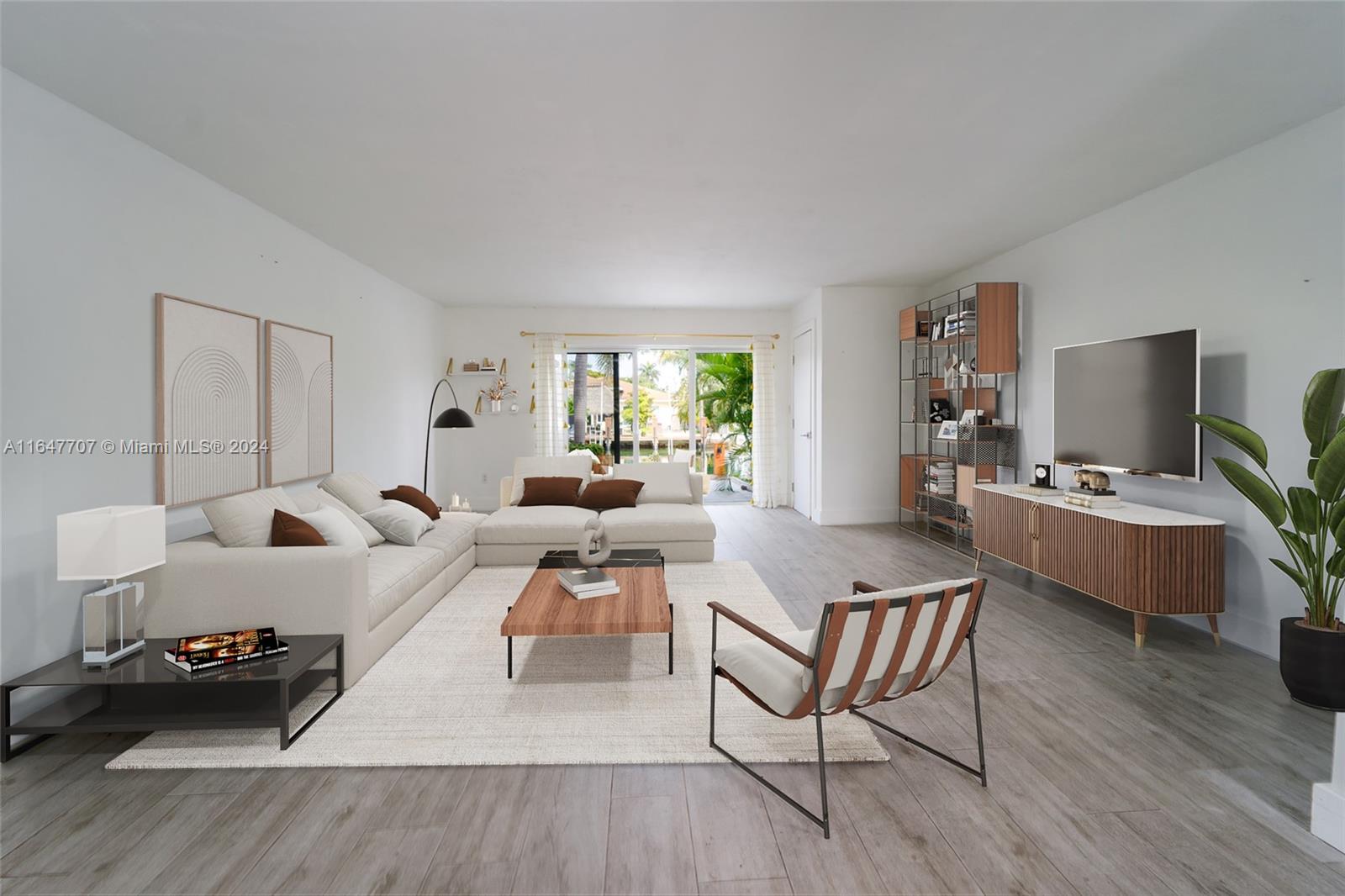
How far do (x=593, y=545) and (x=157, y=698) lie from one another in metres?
1.95

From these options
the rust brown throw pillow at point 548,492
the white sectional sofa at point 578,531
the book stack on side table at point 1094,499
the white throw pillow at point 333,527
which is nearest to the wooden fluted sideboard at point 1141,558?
the book stack on side table at point 1094,499

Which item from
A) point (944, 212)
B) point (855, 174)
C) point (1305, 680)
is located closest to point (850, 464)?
point (944, 212)

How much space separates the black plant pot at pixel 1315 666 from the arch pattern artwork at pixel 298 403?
5461mm

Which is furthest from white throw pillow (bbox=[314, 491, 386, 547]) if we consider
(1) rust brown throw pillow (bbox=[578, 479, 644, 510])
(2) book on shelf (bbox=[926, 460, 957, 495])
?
(2) book on shelf (bbox=[926, 460, 957, 495])

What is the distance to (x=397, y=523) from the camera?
4.05 m

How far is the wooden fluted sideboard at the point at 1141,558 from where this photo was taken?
124 inches

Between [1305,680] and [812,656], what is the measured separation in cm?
232

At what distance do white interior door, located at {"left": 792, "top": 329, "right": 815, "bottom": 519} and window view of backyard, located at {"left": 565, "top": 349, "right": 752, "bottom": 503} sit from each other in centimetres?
86

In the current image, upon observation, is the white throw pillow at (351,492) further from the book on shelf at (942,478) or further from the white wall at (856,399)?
the book on shelf at (942,478)

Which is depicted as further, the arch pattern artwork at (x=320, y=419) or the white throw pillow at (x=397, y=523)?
the arch pattern artwork at (x=320, y=419)

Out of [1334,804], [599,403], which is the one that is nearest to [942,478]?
[1334,804]

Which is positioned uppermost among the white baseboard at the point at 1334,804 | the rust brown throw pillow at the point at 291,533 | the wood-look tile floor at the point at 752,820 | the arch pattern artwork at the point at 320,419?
the arch pattern artwork at the point at 320,419

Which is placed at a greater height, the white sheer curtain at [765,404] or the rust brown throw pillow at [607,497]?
the white sheer curtain at [765,404]

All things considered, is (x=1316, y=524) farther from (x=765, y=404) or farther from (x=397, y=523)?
(x=765, y=404)
